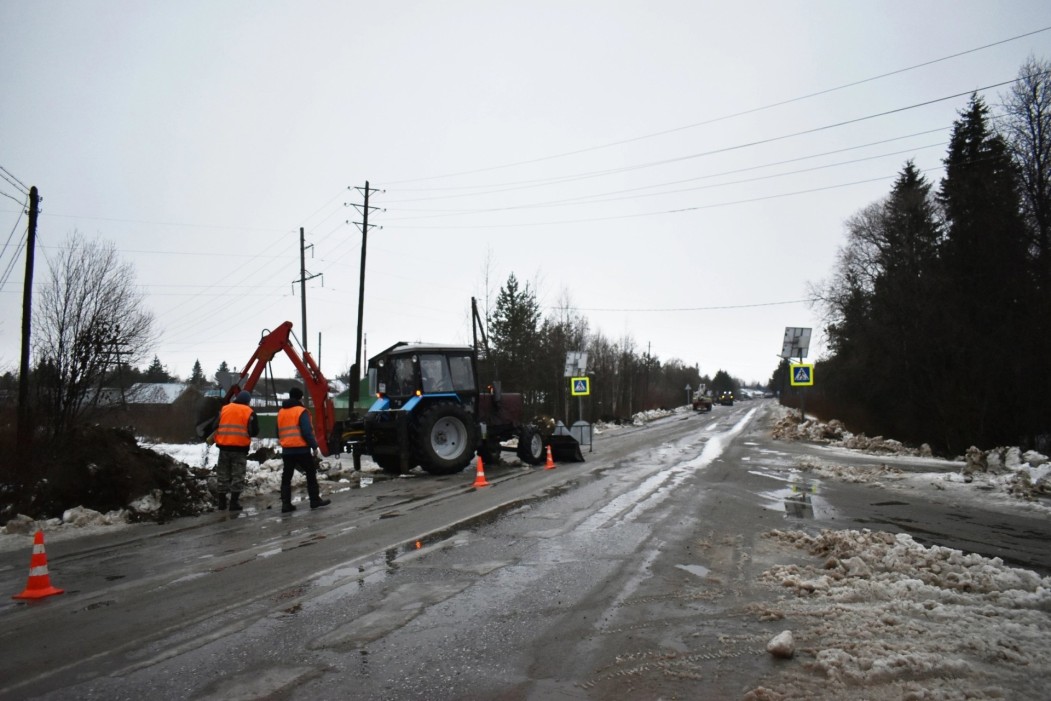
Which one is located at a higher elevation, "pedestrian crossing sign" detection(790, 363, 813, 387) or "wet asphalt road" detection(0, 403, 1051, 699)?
"pedestrian crossing sign" detection(790, 363, 813, 387)

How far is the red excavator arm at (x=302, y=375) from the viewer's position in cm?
1271

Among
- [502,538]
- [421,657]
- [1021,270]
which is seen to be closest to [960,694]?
[421,657]

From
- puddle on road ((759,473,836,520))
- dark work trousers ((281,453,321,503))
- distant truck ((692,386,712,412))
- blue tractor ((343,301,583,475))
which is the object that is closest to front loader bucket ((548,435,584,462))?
blue tractor ((343,301,583,475))

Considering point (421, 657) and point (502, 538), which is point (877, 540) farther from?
point (421, 657)

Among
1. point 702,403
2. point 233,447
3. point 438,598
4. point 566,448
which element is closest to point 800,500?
point 438,598

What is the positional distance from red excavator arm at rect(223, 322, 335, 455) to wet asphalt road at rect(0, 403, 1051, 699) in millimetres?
3055

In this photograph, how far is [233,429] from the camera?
10641 millimetres

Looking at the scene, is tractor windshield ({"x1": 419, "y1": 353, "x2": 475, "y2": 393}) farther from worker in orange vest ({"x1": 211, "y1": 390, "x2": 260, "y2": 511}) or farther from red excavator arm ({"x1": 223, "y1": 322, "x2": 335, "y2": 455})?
worker in orange vest ({"x1": 211, "y1": 390, "x2": 260, "y2": 511})

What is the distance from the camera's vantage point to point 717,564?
20.9ft

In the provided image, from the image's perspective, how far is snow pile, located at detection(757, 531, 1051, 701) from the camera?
3626 millimetres

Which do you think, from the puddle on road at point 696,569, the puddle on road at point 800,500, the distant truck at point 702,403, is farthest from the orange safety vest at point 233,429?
the distant truck at point 702,403

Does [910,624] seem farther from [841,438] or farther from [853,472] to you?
[841,438]

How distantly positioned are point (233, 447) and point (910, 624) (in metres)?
9.51

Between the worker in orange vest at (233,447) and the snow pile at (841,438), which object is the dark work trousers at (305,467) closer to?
the worker in orange vest at (233,447)
